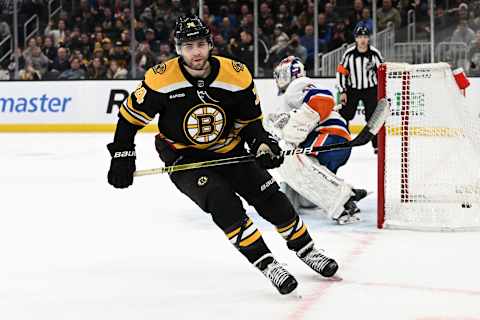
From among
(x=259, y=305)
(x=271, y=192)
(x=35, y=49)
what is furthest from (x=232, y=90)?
(x=35, y=49)

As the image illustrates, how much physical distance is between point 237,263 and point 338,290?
610mm

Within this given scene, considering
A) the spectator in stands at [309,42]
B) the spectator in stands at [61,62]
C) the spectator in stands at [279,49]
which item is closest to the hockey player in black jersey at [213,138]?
the spectator in stands at [309,42]

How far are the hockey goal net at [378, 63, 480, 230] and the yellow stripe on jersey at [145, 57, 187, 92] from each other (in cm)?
162

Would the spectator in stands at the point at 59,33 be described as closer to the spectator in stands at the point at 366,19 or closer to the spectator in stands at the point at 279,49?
the spectator in stands at the point at 279,49

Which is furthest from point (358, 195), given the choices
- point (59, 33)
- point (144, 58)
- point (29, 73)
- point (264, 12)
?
point (59, 33)

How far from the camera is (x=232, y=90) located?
312 centimetres

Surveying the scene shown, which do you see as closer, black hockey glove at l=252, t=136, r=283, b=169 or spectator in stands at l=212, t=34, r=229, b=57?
black hockey glove at l=252, t=136, r=283, b=169

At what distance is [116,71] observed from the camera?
10.9m

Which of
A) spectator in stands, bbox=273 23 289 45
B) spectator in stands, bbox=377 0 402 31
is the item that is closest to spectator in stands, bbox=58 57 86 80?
spectator in stands, bbox=273 23 289 45

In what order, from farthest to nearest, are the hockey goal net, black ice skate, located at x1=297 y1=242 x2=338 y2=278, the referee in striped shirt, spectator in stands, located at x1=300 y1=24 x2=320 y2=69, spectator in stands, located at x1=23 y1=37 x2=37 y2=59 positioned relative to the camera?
spectator in stands, located at x1=23 y1=37 x2=37 y2=59 < spectator in stands, located at x1=300 y1=24 x2=320 y2=69 < the referee in striped shirt < the hockey goal net < black ice skate, located at x1=297 y1=242 x2=338 y2=278

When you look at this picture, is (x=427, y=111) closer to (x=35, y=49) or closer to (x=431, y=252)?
(x=431, y=252)

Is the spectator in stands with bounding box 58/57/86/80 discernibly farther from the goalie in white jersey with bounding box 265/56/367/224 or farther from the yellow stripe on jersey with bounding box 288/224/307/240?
the yellow stripe on jersey with bounding box 288/224/307/240

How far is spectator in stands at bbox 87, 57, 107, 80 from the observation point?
429 inches

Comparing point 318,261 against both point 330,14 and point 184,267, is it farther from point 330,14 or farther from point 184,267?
point 330,14
